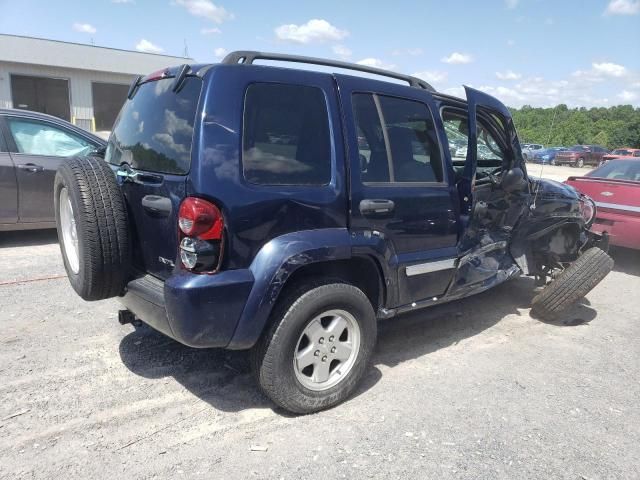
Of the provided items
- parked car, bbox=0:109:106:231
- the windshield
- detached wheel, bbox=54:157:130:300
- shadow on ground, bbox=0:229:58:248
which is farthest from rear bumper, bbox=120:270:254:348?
the windshield

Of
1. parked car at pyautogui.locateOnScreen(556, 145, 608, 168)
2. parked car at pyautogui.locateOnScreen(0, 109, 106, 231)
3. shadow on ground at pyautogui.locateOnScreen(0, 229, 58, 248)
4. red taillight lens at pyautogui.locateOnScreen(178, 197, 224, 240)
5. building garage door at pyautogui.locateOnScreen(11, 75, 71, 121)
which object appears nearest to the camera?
red taillight lens at pyautogui.locateOnScreen(178, 197, 224, 240)

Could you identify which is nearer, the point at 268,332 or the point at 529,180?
the point at 268,332

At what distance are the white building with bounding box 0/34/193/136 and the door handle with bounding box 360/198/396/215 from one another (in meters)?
22.3

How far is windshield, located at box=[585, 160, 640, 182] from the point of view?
707cm

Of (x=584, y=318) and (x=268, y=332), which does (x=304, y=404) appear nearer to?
(x=268, y=332)

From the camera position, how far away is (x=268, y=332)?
2838 mm

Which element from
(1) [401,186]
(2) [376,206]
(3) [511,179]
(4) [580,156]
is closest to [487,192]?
(3) [511,179]

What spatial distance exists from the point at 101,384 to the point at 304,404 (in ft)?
4.40

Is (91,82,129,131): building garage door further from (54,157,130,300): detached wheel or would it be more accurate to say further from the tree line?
the tree line

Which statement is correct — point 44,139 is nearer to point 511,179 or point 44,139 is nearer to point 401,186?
point 401,186

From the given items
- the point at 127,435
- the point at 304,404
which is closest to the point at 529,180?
the point at 304,404

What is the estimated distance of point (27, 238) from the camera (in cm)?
699

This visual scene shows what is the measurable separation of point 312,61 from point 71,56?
2496 cm

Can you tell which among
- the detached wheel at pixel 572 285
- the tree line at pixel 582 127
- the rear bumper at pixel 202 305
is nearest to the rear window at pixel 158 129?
the rear bumper at pixel 202 305
